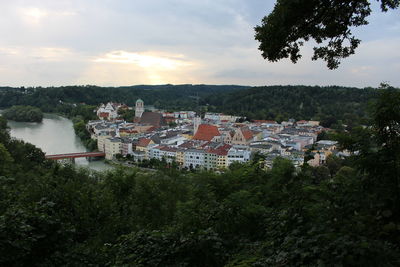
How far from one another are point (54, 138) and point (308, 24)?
80.9 feet

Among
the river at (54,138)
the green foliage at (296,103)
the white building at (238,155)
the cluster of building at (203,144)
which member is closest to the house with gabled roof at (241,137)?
the cluster of building at (203,144)

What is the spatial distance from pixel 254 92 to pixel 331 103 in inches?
476

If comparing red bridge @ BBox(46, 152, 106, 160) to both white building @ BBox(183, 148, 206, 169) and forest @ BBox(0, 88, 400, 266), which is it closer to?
white building @ BBox(183, 148, 206, 169)

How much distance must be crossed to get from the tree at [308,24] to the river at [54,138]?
15.9 metres

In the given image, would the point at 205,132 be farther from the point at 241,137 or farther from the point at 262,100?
the point at 262,100

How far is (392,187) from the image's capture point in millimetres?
1507

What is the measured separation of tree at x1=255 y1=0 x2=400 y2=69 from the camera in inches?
81.4

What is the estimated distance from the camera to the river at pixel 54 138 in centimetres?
1925

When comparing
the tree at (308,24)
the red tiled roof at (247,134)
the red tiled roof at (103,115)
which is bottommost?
the red tiled roof at (247,134)

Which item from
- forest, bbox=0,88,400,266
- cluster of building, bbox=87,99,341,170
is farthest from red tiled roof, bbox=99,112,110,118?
forest, bbox=0,88,400,266

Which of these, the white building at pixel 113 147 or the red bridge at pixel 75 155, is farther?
the white building at pixel 113 147

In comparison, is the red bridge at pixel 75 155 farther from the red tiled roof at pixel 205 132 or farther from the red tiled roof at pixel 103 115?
the red tiled roof at pixel 103 115

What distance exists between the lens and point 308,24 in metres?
2.19

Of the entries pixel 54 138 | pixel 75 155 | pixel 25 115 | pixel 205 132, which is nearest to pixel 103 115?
pixel 25 115
